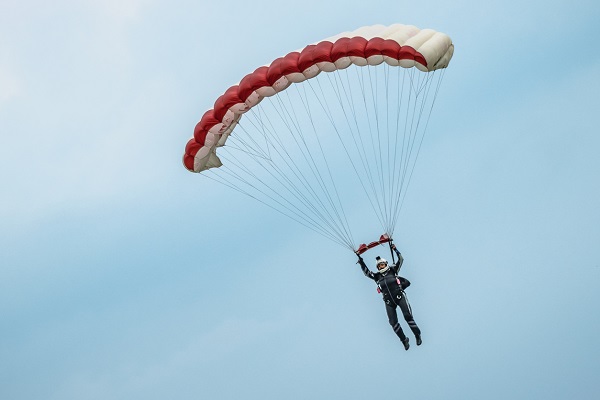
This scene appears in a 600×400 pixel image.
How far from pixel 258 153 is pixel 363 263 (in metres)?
4.32

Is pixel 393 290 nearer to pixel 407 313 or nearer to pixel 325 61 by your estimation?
pixel 407 313

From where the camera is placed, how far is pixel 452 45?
92.4 feet

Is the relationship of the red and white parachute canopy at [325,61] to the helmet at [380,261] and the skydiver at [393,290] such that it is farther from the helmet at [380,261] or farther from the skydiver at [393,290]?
the helmet at [380,261]

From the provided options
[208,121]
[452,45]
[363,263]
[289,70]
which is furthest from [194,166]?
[452,45]

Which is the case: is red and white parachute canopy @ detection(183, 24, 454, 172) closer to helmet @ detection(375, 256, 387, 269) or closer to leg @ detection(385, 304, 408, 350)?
helmet @ detection(375, 256, 387, 269)

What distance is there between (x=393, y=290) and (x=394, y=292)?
0.06m

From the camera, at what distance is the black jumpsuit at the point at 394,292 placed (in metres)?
26.8

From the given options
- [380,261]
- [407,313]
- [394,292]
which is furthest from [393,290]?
[380,261]

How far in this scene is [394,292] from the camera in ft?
88.1

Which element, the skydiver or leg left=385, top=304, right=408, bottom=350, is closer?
the skydiver

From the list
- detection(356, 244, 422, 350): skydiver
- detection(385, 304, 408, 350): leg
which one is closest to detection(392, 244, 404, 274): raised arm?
detection(356, 244, 422, 350): skydiver

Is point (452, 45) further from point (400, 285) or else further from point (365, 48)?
point (400, 285)

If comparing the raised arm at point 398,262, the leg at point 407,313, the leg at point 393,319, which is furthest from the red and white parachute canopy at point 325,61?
the leg at point 393,319

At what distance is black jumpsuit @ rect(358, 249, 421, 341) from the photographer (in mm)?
26781
